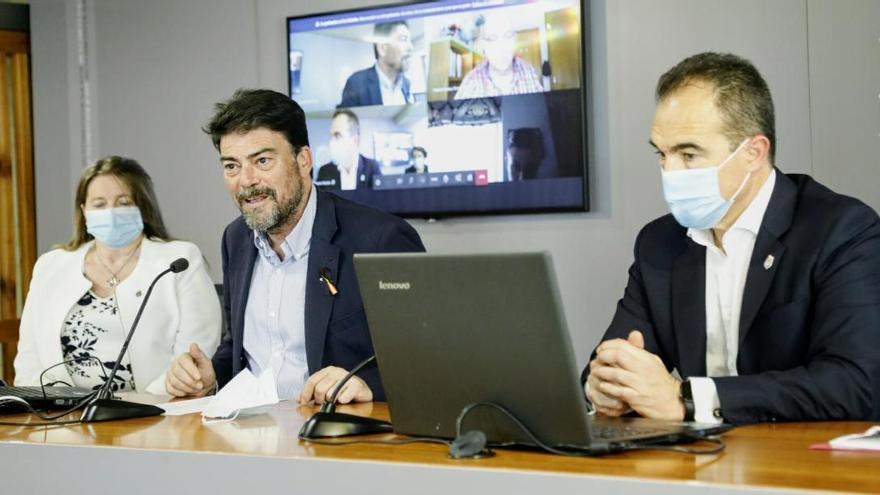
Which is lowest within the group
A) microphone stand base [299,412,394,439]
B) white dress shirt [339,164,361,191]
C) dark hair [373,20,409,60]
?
microphone stand base [299,412,394,439]

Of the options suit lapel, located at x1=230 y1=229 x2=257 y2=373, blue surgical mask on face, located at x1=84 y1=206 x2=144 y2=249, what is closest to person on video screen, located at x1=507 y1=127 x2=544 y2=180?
blue surgical mask on face, located at x1=84 y1=206 x2=144 y2=249

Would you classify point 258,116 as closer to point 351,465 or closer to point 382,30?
point 351,465

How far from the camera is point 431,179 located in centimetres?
463

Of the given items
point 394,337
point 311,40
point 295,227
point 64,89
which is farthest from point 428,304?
point 64,89

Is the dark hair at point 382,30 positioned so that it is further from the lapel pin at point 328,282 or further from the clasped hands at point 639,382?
the clasped hands at point 639,382

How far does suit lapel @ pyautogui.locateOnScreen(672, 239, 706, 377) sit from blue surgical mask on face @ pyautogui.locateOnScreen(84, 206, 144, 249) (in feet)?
6.97

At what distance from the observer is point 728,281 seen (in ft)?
7.91

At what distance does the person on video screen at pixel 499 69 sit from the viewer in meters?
4.43

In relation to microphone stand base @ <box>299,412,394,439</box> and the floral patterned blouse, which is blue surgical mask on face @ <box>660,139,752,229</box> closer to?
microphone stand base @ <box>299,412,394,439</box>

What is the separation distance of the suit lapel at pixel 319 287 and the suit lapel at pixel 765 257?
1.07m

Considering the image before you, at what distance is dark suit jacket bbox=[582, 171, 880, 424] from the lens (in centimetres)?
194

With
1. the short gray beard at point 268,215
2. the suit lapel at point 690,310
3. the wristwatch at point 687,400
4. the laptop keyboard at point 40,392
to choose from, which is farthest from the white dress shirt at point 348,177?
the wristwatch at point 687,400

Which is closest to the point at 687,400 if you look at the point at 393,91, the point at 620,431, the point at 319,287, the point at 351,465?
the point at 620,431

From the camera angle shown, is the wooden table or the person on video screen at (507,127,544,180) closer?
the wooden table
